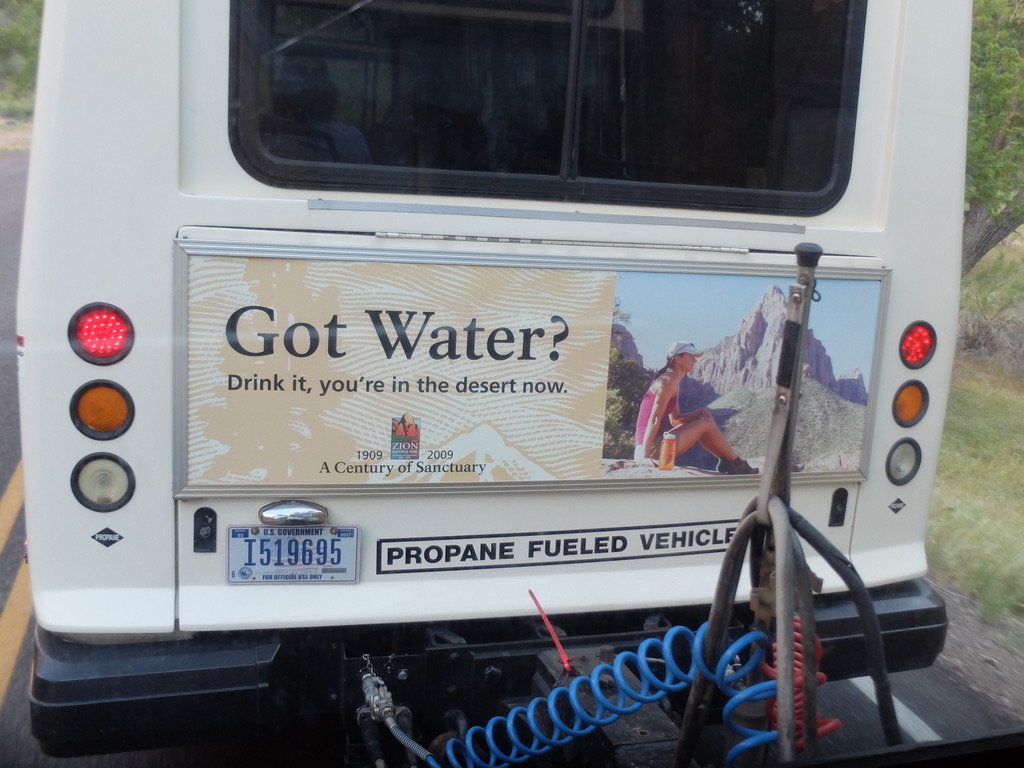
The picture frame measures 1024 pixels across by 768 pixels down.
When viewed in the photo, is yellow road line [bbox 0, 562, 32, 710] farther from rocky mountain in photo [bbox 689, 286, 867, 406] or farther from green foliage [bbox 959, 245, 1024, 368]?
green foliage [bbox 959, 245, 1024, 368]

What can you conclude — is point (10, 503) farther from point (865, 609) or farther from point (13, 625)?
point (865, 609)

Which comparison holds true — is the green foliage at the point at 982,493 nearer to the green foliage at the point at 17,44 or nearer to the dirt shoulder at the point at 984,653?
the dirt shoulder at the point at 984,653

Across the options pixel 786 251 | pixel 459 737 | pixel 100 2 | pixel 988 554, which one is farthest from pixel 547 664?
pixel 988 554

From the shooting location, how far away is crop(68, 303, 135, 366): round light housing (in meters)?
2.39

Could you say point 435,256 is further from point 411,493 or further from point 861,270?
point 861,270

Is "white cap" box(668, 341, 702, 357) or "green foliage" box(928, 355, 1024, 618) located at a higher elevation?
"white cap" box(668, 341, 702, 357)

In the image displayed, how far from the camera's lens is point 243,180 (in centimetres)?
246

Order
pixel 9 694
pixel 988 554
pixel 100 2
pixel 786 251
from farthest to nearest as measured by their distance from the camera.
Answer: pixel 988 554 < pixel 9 694 < pixel 786 251 < pixel 100 2

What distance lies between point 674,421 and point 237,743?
1.41 m

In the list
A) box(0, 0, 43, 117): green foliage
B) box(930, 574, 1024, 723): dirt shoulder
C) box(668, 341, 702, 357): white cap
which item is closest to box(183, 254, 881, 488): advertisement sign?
box(668, 341, 702, 357): white cap

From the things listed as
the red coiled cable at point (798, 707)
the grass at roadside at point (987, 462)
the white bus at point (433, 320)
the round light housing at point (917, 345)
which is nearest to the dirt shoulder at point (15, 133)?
the white bus at point (433, 320)

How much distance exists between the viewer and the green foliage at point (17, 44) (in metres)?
2.60

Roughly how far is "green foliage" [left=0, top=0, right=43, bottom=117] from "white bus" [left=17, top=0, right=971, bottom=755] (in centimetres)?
38

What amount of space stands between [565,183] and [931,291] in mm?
1123
